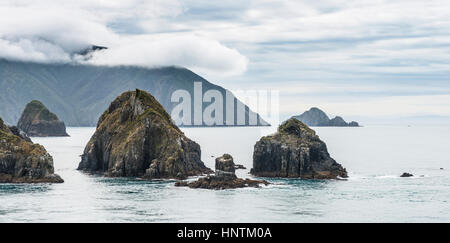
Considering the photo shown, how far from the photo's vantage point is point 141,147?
131750 mm

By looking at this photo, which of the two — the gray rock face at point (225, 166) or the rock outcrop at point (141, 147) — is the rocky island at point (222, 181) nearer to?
the gray rock face at point (225, 166)

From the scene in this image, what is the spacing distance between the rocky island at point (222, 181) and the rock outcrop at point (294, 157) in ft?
51.6

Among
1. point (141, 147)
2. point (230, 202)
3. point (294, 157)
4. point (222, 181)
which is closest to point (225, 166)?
point (222, 181)

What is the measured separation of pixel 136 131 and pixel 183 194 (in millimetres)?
39828

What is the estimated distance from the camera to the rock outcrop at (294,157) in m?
128

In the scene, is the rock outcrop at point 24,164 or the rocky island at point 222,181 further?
the rock outcrop at point 24,164

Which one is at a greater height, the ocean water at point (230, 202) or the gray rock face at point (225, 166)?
the gray rock face at point (225, 166)

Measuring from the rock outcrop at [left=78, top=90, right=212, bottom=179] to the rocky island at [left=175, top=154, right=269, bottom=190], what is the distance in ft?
48.8

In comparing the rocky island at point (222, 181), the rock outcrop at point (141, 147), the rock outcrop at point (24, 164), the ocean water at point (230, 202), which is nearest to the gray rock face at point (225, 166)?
the rocky island at point (222, 181)

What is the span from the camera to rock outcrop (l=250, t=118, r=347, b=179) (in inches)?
5034

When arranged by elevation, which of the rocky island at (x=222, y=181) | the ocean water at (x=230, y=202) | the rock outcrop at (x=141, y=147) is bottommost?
the ocean water at (x=230, y=202)

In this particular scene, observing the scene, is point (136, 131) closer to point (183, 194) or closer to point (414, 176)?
point (183, 194)
